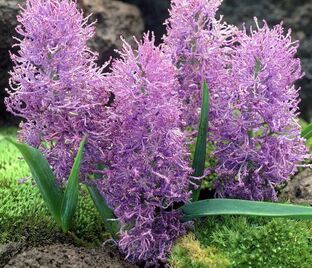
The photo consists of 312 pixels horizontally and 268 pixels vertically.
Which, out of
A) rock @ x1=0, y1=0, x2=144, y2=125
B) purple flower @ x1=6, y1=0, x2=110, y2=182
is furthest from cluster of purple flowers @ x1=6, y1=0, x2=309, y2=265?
rock @ x1=0, y1=0, x2=144, y2=125

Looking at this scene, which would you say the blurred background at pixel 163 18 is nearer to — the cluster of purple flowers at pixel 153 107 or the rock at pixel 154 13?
the rock at pixel 154 13

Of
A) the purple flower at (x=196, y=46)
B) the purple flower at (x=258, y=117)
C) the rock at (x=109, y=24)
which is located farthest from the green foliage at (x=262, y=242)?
the rock at (x=109, y=24)

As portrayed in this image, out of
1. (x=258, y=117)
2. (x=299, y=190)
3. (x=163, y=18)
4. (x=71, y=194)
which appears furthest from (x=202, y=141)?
(x=163, y=18)

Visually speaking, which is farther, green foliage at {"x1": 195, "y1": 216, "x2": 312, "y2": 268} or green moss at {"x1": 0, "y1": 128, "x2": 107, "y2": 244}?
green moss at {"x1": 0, "y1": 128, "x2": 107, "y2": 244}

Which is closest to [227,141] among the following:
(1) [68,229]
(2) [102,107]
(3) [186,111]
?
(3) [186,111]

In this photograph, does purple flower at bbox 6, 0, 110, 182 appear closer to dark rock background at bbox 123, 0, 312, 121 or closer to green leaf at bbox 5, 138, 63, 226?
green leaf at bbox 5, 138, 63, 226

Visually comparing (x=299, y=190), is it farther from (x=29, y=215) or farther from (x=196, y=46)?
(x=29, y=215)
